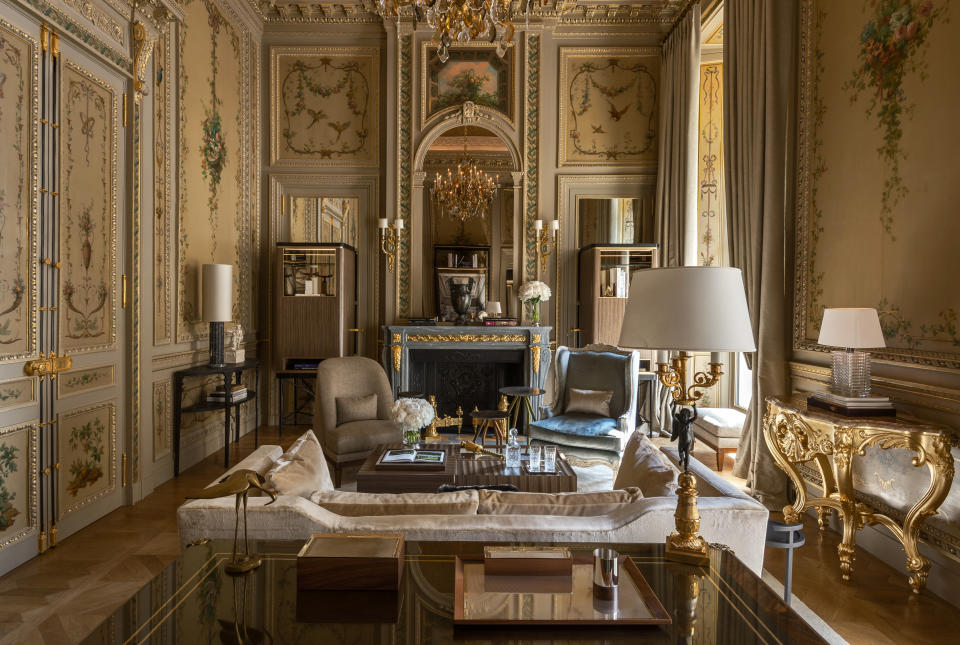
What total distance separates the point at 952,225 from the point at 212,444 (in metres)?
5.43

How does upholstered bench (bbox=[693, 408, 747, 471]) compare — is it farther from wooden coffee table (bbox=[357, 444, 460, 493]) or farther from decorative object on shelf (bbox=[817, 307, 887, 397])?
wooden coffee table (bbox=[357, 444, 460, 493])

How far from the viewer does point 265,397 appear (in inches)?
258

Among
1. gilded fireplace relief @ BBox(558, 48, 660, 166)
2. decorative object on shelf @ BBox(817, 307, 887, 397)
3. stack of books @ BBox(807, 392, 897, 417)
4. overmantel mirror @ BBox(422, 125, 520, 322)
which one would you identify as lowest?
stack of books @ BBox(807, 392, 897, 417)

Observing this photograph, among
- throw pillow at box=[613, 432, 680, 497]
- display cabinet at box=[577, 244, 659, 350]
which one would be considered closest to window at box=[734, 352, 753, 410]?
display cabinet at box=[577, 244, 659, 350]

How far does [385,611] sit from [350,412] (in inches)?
132

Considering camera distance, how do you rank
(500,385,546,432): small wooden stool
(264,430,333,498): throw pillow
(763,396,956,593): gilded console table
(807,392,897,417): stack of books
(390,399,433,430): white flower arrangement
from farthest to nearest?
1. (500,385,546,432): small wooden stool
2. (390,399,433,430): white flower arrangement
3. (807,392,897,417): stack of books
4. (763,396,956,593): gilded console table
5. (264,430,333,498): throw pillow

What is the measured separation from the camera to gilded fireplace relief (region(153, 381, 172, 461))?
14.2ft

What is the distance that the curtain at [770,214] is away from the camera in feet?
12.8

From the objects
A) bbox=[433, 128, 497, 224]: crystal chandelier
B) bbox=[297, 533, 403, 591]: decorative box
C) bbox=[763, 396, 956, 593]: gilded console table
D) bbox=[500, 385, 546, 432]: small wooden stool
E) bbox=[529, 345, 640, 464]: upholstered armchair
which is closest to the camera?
bbox=[297, 533, 403, 591]: decorative box

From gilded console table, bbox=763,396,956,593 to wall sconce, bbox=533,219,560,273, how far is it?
3.41m

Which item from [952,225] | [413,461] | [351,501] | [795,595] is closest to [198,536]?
[351,501]

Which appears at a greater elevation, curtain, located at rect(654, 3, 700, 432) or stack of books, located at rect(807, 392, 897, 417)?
curtain, located at rect(654, 3, 700, 432)

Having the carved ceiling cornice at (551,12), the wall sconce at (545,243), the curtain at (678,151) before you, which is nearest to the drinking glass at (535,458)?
Answer: the curtain at (678,151)

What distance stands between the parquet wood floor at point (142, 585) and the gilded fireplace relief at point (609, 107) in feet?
13.8
